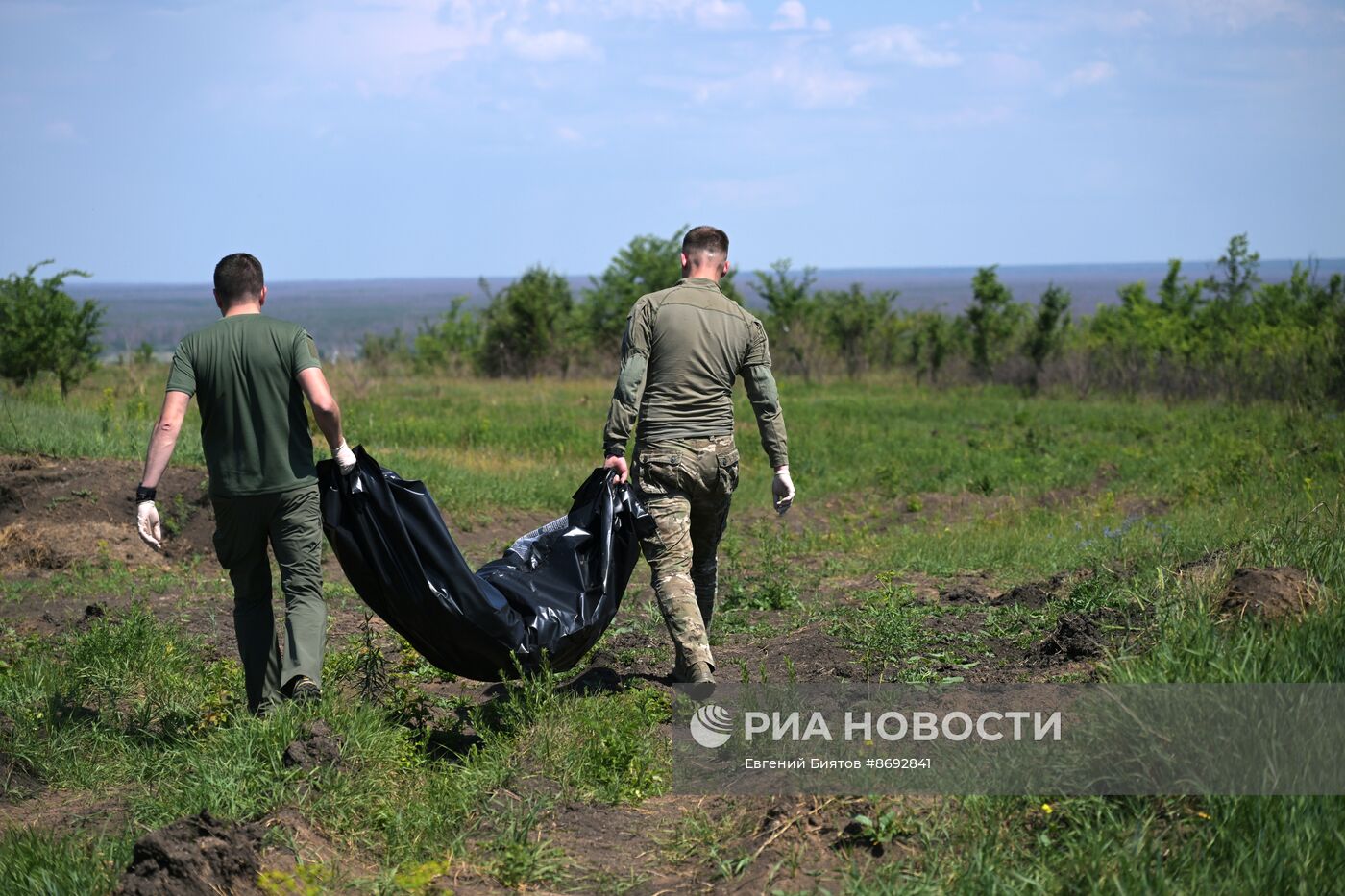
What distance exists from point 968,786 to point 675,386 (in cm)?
230

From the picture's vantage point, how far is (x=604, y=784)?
456 centimetres

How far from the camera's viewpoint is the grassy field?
369cm

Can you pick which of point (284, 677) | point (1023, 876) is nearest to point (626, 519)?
point (284, 677)

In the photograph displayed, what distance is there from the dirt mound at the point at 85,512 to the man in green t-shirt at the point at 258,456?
196 inches

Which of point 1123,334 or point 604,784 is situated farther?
point 1123,334

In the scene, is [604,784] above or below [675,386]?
below

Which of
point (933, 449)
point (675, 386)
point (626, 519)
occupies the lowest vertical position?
point (933, 449)

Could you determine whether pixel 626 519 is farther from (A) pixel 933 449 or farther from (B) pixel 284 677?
(A) pixel 933 449

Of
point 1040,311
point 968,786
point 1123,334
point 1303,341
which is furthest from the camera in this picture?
point 1123,334

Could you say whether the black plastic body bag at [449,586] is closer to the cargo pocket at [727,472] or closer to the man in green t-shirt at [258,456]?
the man in green t-shirt at [258,456]

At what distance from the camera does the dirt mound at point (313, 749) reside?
4.44 m

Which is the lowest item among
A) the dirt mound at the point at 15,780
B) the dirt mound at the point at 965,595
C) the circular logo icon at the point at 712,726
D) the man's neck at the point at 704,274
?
the dirt mound at the point at 15,780

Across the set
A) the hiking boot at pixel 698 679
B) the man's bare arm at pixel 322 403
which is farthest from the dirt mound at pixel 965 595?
the man's bare arm at pixel 322 403

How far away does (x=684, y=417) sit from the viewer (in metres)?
5.55
